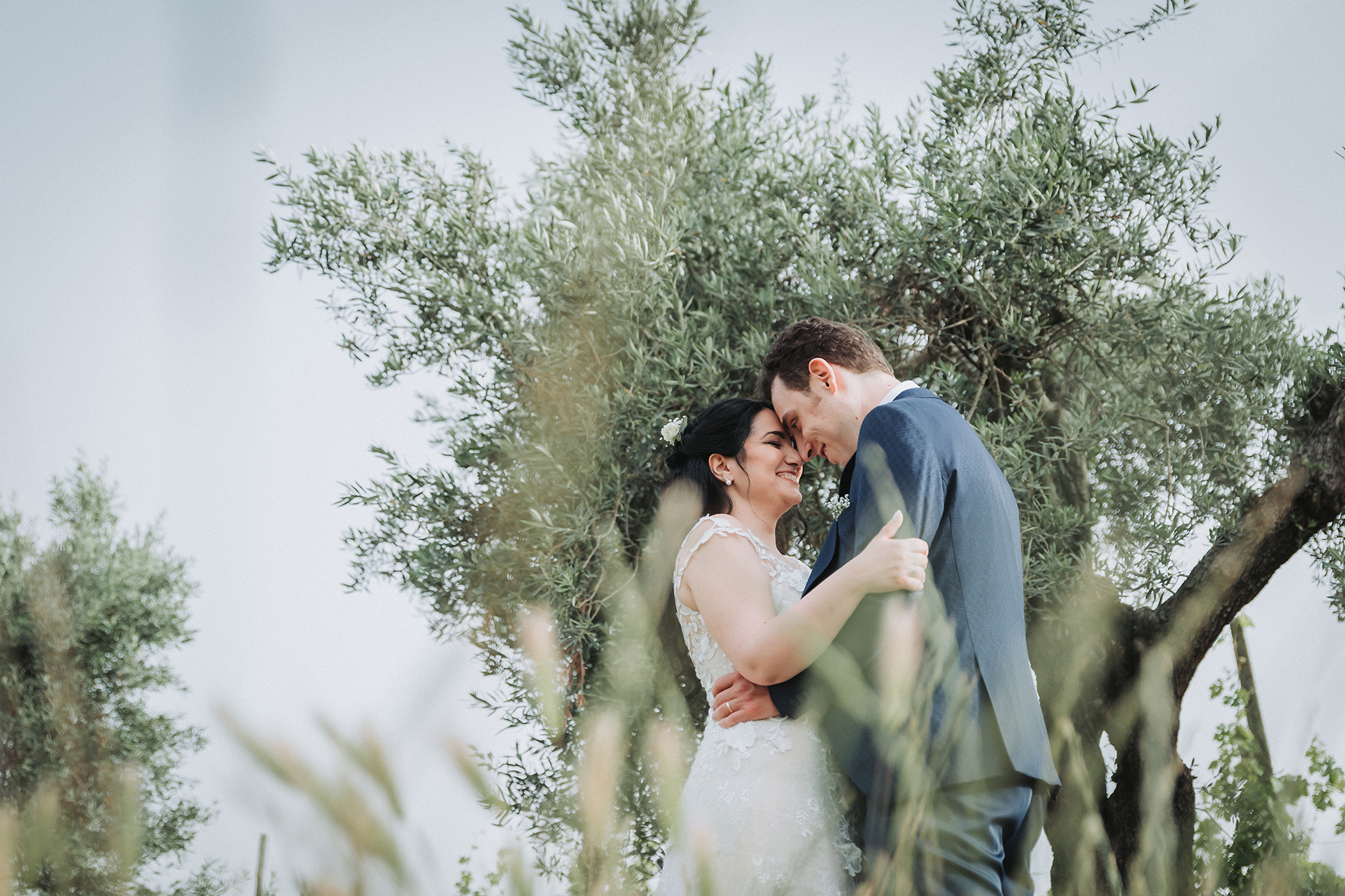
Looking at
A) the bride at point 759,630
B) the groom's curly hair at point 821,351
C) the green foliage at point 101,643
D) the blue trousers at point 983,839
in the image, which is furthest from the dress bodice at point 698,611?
the green foliage at point 101,643

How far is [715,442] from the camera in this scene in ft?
11.6

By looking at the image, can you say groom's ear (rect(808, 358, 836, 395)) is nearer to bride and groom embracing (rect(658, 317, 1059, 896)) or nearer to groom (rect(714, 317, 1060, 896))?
bride and groom embracing (rect(658, 317, 1059, 896))

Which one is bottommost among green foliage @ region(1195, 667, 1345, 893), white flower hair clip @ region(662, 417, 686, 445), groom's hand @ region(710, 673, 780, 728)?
green foliage @ region(1195, 667, 1345, 893)

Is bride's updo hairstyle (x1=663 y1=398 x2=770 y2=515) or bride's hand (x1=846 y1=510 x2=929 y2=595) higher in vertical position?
bride's updo hairstyle (x1=663 y1=398 x2=770 y2=515)

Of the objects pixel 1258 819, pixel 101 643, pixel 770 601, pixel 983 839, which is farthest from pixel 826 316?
pixel 101 643

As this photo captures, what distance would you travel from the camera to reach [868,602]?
2.28 meters

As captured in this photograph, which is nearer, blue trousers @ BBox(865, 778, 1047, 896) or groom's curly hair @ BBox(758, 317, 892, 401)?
blue trousers @ BBox(865, 778, 1047, 896)

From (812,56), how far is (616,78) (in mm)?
1244

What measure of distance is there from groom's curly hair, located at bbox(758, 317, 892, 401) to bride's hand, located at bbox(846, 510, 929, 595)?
1.15m

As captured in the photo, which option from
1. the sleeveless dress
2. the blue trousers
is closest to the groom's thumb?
the blue trousers

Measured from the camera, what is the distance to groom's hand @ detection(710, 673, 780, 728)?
282 cm

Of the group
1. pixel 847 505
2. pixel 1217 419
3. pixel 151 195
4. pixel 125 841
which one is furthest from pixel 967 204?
pixel 125 841

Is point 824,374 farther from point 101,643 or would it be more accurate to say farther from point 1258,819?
point 101,643

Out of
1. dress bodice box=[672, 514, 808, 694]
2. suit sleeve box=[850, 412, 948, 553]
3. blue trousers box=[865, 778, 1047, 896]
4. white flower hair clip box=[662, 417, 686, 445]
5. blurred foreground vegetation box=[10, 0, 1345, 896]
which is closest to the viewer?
blue trousers box=[865, 778, 1047, 896]
